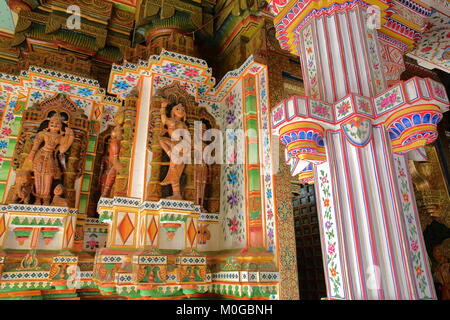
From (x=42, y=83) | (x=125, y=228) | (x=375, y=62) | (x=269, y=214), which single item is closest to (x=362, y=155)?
(x=375, y=62)

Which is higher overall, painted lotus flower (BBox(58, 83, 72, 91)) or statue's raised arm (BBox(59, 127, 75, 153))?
painted lotus flower (BBox(58, 83, 72, 91))

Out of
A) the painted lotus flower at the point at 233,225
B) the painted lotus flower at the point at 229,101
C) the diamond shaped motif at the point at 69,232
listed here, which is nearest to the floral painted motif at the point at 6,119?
the diamond shaped motif at the point at 69,232

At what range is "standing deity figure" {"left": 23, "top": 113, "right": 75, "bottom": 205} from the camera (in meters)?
4.80

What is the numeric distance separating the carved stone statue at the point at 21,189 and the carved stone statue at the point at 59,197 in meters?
0.34

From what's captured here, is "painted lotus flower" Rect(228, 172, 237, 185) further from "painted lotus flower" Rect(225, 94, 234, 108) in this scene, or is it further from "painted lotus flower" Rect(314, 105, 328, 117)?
"painted lotus flower" Rect(314, 105, 328, 117)

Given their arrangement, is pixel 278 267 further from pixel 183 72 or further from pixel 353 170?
pixel 183 72

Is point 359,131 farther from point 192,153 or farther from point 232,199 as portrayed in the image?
point 192,153

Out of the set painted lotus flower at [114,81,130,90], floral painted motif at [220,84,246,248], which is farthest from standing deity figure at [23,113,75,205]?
floral painted motif at [220,84,246,248]

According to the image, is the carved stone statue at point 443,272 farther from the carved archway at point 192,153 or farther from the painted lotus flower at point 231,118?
the painted lotus flower at point 231,118

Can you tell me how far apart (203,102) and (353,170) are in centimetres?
365

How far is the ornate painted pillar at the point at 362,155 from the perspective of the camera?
1.90m

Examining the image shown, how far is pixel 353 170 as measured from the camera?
6.98ft

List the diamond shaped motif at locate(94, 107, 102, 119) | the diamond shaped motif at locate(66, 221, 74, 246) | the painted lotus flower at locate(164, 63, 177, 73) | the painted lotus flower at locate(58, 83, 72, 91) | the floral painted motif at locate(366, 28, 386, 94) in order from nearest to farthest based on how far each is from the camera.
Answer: the floral painted motif at locate(366, 28, 386, 94)
the painted lotus flower at locate(164, 63, 177, 73)
the diamond shaped motif at locate(66, 221, 74, 246)
the painted lotus flower at locate(58, 83, 72, 91)
the diamond shaped motif at locate(94, 107, 102, 119)
